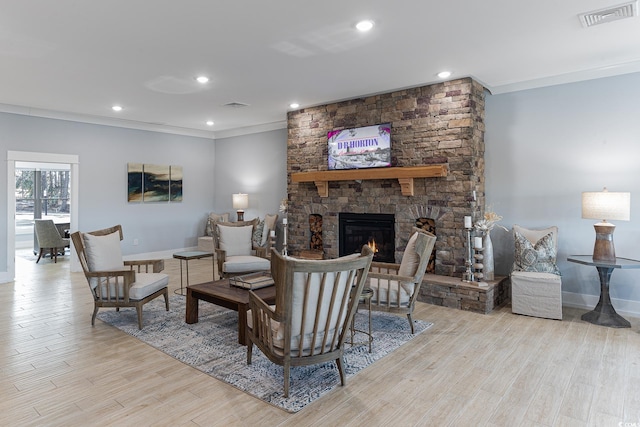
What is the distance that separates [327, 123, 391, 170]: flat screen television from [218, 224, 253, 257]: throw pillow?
1684 millimetres

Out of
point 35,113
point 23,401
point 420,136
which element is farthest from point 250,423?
point 35,113

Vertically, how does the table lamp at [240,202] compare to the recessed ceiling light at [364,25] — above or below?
below

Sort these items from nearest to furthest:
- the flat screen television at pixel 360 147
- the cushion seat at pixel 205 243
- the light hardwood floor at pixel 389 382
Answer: the light hardwood floor at pixel 389 382 < the flat screen television at pixel 360 147 < the cushion seat at pixel 205 243

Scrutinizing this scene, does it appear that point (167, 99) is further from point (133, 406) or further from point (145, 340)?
point (133, 406)

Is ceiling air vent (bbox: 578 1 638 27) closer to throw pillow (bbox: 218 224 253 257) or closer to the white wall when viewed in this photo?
the white wall

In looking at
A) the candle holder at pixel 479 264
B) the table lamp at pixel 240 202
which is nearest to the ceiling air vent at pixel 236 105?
the table lamp at pixel 240 202

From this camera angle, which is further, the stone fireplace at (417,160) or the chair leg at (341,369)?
the stone fireplace at (417,160)

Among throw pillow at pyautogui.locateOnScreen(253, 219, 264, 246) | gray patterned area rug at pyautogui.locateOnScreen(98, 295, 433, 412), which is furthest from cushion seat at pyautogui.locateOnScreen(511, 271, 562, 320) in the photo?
throw pillow at pyautogui.locateOnScreen(253, 219, 264, 246)

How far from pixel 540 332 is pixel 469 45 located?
115 inches

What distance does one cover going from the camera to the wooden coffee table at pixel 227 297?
3500 millimetres

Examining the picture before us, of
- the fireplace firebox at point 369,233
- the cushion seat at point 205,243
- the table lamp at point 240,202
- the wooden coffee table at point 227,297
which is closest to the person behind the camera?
the wooden coffee table at point 227,297

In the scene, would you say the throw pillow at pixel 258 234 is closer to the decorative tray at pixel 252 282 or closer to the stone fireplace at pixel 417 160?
the stone fireplace at pixel 417 160

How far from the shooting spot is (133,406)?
2520mm

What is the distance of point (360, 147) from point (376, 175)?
1.84 feet
